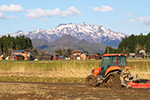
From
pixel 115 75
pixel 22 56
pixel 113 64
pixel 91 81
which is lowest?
pixel 91 81

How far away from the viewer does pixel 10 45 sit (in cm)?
19350

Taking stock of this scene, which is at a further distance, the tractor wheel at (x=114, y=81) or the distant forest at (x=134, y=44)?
the distant forest at (x=134, y=44)

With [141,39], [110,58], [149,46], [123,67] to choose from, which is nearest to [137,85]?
[123,67]

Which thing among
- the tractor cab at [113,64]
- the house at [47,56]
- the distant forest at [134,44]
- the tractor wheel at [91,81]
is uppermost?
the distant forest at [134,44]

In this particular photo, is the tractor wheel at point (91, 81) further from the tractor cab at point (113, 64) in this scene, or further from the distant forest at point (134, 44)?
the distant forest at point (134, 44)

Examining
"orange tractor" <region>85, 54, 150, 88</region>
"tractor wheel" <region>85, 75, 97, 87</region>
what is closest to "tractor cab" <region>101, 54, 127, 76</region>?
"orange tractor" <region>85, 54, 150, 88</region>

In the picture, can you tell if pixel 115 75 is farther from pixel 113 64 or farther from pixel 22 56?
pixel 22 56

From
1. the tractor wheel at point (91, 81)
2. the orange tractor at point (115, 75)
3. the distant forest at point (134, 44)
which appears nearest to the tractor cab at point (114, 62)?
the orange tractor at point (115, 75)

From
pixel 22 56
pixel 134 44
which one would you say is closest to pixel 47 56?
pixel 22 56

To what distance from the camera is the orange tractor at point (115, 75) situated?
59.4ft

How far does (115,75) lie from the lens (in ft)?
60.1

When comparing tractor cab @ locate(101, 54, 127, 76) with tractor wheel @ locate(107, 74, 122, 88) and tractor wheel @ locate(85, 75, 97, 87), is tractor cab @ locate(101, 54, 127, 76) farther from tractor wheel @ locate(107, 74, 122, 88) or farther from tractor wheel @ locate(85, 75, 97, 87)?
tractor wheel @ locate(85, 75, 97, 87)

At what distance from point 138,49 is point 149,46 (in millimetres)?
12771

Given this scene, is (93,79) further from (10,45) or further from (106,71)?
(10,45)
